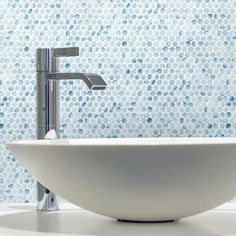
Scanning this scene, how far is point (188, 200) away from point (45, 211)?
1.28 feet

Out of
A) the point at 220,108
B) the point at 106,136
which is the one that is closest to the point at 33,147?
the point at 106,136

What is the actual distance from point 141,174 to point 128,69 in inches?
24.3

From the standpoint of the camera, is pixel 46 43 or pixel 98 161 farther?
pixel 46 43

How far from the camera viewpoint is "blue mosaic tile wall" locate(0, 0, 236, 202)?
5.06ft

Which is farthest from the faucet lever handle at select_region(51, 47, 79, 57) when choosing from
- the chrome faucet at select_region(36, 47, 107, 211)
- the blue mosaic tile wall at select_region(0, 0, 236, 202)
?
the blue mosaic tile wall at select_region(0, 0, 236, 202)

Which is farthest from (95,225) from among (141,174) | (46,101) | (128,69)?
(128,69)

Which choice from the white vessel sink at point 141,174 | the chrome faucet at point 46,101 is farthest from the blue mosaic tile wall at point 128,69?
the white vessel sink at point 141,174

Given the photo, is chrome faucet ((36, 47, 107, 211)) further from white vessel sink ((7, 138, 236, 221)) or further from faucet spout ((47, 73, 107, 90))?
white vessel sink ((7, 138, 236, 221))

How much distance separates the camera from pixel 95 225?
43.6 inches

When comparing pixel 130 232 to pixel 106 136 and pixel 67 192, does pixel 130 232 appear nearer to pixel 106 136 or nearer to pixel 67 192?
pixel 67 192

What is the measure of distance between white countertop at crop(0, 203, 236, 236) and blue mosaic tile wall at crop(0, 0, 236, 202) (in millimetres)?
302

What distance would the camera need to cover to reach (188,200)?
1.01 metres

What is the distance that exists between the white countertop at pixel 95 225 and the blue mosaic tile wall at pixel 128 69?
0.30 m

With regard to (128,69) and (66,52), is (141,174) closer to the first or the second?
(66,52)
